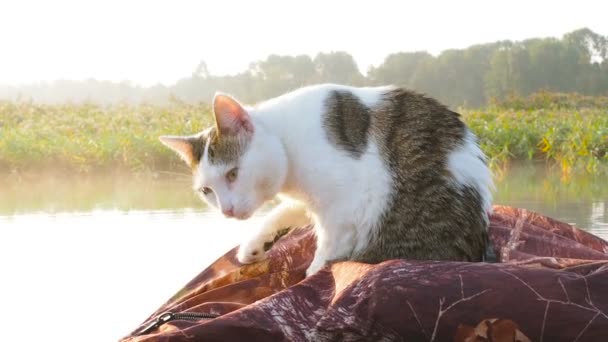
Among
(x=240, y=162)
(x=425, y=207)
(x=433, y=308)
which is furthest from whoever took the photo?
(x=240, y=162)

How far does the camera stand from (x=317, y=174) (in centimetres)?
137

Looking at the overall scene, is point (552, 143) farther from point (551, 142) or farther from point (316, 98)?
point (316, 98)

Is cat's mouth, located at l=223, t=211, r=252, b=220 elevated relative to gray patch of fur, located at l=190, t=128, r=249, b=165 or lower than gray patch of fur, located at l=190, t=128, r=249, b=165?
lower

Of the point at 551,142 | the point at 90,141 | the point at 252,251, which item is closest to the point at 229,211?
the point at 252,251

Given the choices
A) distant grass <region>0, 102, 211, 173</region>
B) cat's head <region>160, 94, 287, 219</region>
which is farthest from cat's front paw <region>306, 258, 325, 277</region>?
distant grass <region>0, 102, 211, 173</region>

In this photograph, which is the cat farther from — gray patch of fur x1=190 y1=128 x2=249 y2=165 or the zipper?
the zipper

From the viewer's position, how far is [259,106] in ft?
5.12

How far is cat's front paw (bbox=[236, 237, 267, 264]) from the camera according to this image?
5.20ft

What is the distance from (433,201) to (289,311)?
0.38m

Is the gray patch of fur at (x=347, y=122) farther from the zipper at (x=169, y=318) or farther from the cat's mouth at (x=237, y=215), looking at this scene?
the zipper at (x=169, y=318)

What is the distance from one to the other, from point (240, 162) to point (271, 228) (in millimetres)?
229

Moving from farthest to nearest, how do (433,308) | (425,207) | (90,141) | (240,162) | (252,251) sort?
(90,141) → (252,251) → (240,162) → (425,207) → (433,308)

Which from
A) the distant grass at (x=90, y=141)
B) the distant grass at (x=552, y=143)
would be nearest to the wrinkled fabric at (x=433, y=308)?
the distant grass at (x=552, y=143)

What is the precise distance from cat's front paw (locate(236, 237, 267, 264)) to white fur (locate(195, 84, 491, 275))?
4.9 inches
